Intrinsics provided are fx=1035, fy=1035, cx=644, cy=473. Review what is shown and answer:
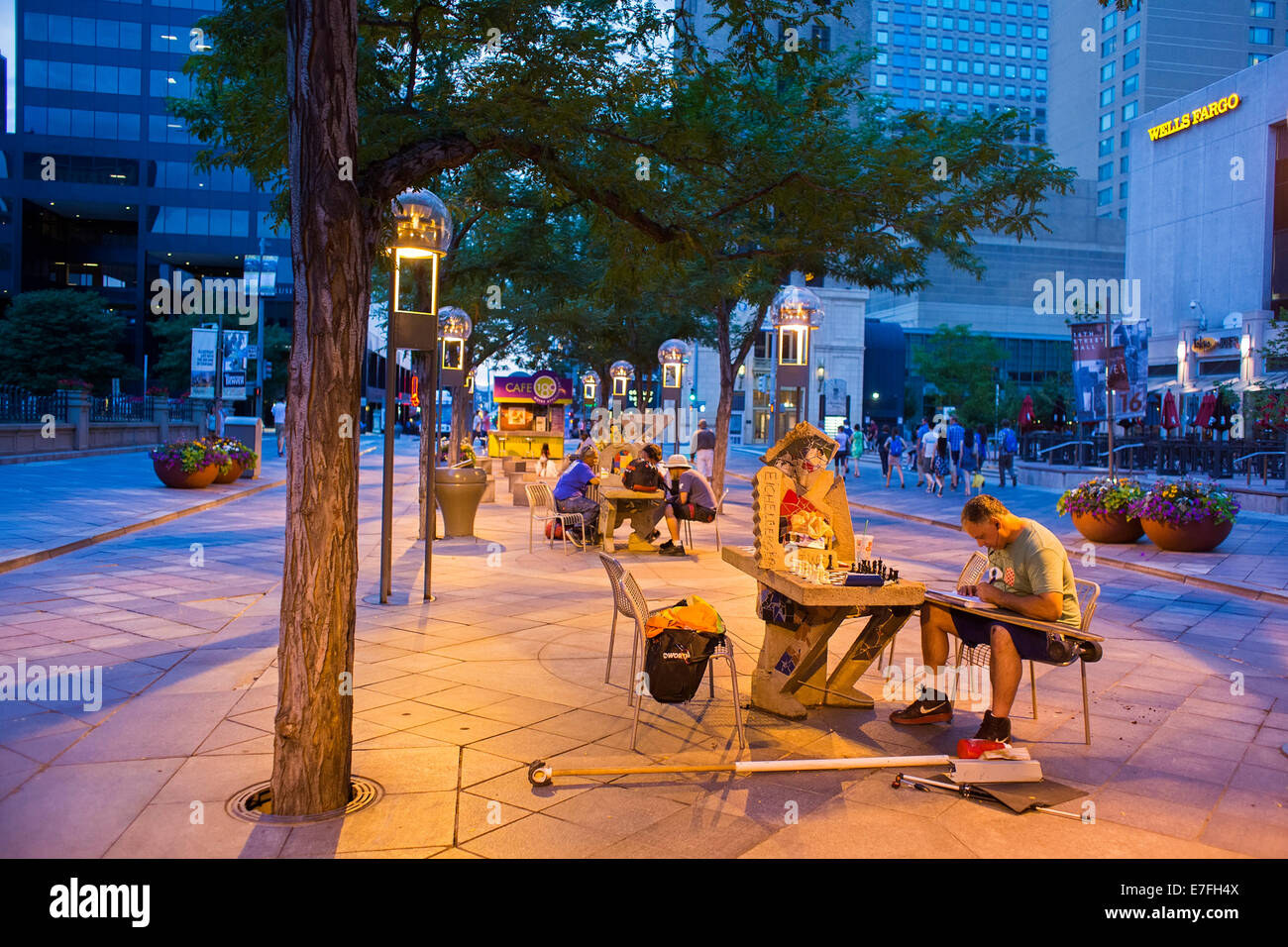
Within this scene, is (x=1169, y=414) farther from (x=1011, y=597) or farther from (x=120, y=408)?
(x=120, y=408)

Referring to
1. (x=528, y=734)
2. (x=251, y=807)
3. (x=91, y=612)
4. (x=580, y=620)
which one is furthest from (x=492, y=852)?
(x=91, y=612)

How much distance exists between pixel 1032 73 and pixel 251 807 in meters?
144

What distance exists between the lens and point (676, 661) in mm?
5508

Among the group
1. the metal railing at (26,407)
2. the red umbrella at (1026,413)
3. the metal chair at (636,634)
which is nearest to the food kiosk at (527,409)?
the metal railing at (26,407)

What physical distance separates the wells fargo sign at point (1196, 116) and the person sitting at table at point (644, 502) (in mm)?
55963

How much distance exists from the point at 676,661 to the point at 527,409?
36994 mm

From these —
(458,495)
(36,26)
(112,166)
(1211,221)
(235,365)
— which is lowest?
(458,495)

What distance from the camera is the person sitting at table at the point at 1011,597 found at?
218 inches

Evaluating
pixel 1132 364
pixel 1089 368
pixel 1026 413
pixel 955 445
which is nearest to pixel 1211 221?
pixel 1026 413

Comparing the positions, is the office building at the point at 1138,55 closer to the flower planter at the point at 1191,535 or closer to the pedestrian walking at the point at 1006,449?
the pedestrian walking at the point at 1006,449

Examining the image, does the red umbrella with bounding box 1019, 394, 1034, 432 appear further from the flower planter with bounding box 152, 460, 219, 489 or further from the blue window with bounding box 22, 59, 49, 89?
the blue window with bounding box 22, 59, 49, 89

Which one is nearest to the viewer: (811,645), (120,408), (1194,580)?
(811,645)

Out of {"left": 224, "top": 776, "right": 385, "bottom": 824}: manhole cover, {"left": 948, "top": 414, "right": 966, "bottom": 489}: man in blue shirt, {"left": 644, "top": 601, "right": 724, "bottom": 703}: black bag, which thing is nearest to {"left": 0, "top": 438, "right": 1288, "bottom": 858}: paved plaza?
{"left": 224, "top": 776, "right": 385, "bottom": 824}: manhole cover
